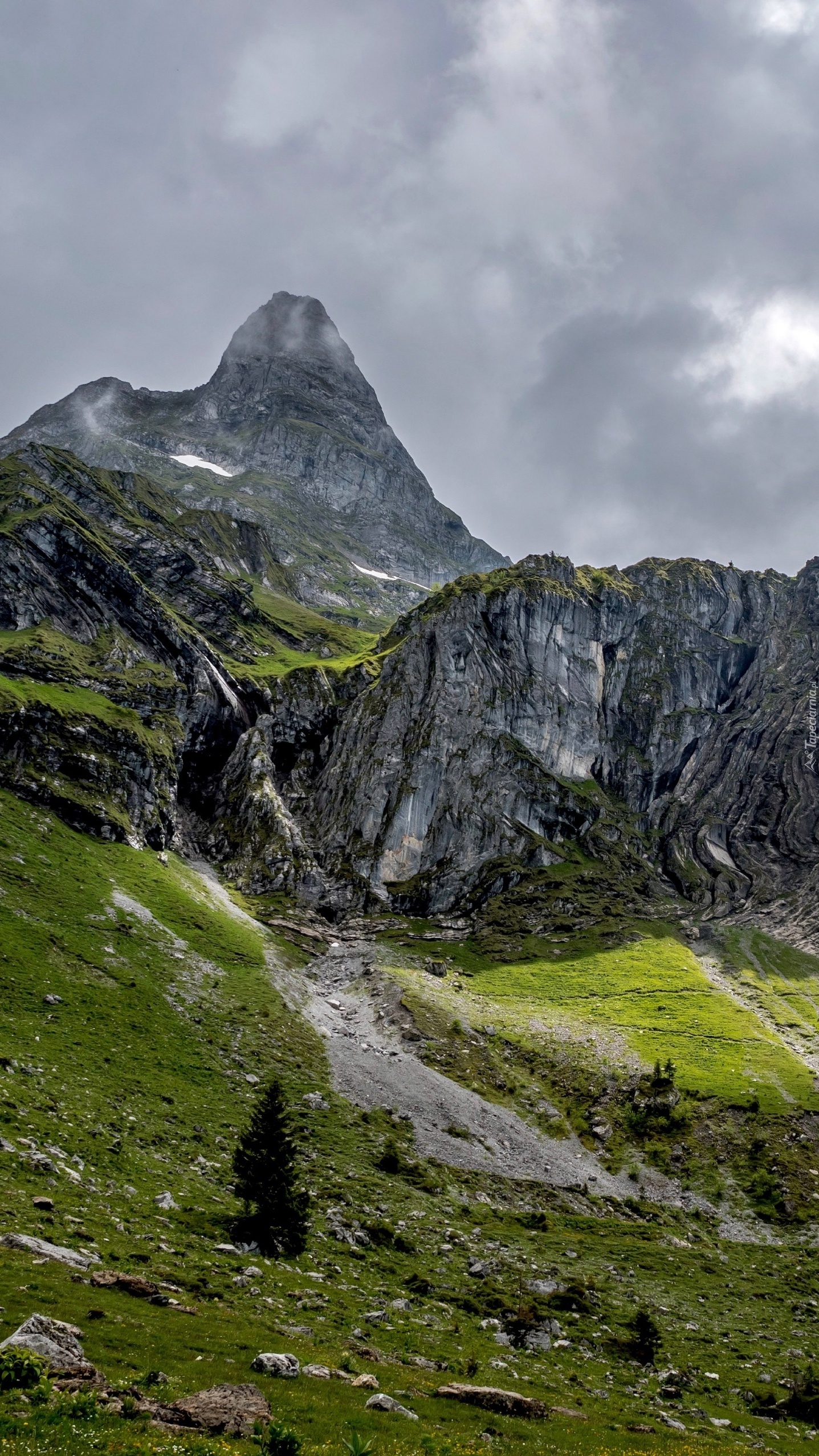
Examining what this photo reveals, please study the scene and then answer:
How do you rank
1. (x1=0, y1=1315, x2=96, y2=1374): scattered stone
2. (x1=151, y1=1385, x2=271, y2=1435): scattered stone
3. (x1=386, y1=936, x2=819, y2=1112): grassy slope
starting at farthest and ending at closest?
(x1=386, y1=936, x2=819, y2=1112): grassy slope
(x1=0, y1=1315, x2=96, y2=1374): scattered stone
(x1=151, y1=1385, x2=271, y2=1435): scattered stone

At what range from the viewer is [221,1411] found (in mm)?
14195

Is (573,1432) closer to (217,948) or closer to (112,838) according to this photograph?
(217,948)

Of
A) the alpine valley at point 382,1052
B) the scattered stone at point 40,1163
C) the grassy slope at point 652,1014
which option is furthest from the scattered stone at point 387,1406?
the grassy slope at point 652,1014

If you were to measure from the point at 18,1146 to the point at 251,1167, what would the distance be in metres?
10.1

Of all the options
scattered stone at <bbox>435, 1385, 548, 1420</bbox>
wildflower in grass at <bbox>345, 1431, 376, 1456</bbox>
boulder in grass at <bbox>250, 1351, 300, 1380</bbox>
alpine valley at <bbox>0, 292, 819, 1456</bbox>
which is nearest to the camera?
wildflower in grass at <bbox>345, 1431, 376, 1456</bbox>

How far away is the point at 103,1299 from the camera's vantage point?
18922mm

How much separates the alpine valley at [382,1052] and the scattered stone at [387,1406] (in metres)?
0.12

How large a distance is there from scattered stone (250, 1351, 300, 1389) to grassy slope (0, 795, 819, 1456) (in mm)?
438

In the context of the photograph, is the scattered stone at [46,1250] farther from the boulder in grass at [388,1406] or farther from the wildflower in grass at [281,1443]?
the wildflower in grass at [281,1443]

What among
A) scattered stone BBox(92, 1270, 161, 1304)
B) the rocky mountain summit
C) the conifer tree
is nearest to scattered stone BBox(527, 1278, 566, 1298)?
the conifer tree

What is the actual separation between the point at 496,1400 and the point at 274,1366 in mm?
7181

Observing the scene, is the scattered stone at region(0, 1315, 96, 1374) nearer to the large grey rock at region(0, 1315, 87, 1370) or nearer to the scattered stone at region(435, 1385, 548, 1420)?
the large grey rock at region(0, 1315, 87, 1370)

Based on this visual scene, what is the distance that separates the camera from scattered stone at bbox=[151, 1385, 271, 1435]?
13555mm

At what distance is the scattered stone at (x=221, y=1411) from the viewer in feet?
44.5
